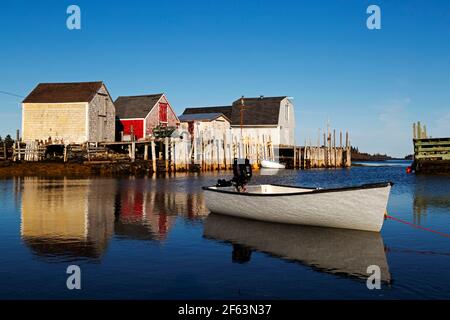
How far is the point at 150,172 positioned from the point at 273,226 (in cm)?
3519

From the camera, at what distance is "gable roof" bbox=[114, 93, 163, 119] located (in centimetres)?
5616

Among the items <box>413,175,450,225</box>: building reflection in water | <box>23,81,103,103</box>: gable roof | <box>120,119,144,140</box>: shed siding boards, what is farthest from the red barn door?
<box>413,175,450,225</box>: building reflection in water

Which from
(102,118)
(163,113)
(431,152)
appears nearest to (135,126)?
(163,113)

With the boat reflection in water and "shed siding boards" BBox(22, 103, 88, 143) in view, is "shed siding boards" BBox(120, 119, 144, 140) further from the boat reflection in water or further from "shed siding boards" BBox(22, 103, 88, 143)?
the boat reflection in water

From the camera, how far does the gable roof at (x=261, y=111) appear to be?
6762cm

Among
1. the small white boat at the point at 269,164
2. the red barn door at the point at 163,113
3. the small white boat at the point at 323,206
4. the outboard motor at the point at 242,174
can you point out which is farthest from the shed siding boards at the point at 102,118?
the small white boat at the point at 323,206

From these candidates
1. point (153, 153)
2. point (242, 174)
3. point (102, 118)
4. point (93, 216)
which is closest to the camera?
point (242, 174)

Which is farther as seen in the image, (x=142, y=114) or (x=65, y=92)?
(x=142, y=114)

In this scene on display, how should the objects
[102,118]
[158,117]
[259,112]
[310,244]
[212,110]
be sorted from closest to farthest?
[310,244] → [102,118] → [158,117] → [259,112] → [212,110]

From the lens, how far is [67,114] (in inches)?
1929

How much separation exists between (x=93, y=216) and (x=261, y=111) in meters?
53.0

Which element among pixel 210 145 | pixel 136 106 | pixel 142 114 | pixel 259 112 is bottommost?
pixel 210 145

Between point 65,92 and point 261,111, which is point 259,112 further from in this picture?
point 65,92
